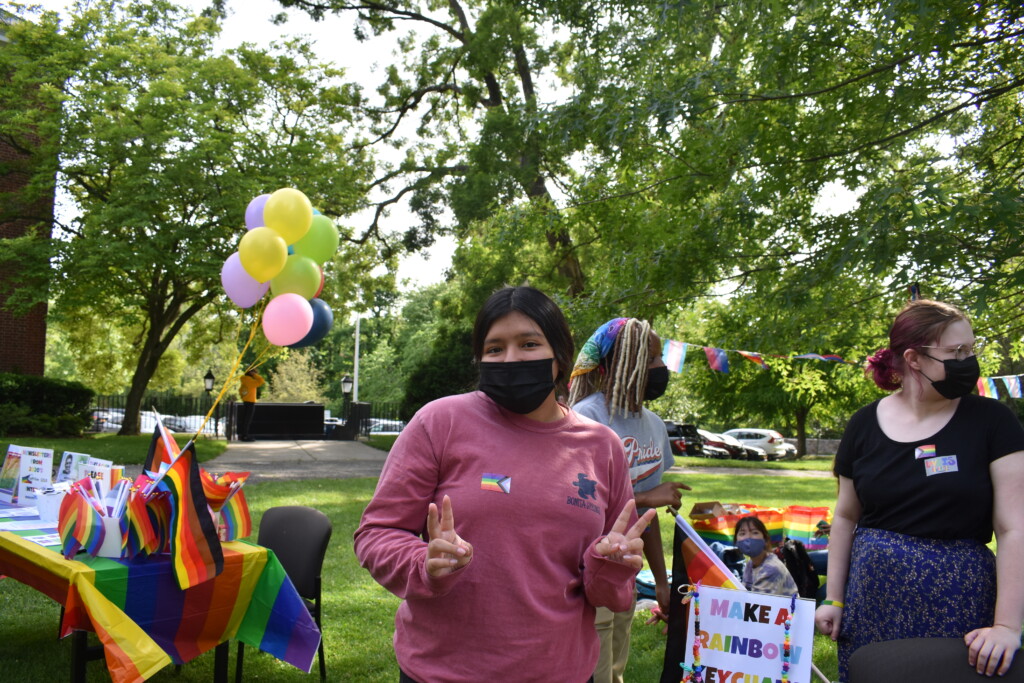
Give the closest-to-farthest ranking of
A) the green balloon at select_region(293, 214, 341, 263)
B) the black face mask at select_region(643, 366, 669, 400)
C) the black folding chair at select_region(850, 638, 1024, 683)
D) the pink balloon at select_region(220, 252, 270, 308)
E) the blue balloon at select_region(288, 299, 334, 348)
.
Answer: the black folding chair at select_region(850, 638, 1024, 683)
the black face mask at select_region(643, 366, 669, 400)
the green balloon at select_region(293, 214, 341, 263)
the pink balloon at select_region(220, 252, 270, 308)
the blue balloon at select_region(288, 299, 334, 348)

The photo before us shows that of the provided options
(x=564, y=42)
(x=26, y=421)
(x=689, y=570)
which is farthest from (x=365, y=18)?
(x=689, y=570)

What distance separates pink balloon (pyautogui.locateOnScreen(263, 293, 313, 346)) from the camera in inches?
261

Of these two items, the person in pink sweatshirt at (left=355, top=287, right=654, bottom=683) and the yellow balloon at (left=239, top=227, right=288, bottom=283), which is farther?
the yellow balloon at (left=239, top=227, right=288, bottom=283)

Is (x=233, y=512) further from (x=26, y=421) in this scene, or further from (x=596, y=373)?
(x=26, y=421)

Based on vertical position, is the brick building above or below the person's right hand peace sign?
above

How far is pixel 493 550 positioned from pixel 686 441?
30.4 meters

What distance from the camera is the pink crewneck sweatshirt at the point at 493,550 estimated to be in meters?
1.69

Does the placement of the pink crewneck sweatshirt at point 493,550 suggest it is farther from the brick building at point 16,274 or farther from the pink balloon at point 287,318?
the brick building at point 16,274

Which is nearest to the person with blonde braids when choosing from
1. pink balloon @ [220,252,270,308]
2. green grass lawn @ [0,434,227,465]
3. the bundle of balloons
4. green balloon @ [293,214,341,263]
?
the bundle of balloons

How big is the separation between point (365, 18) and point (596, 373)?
63.4ft

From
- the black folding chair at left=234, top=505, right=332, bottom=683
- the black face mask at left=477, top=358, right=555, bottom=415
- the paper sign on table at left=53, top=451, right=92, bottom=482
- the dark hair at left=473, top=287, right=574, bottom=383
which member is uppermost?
the dark hair at left=473, top=287, right=574, bottom=383

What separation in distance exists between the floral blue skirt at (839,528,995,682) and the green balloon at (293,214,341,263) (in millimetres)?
5138

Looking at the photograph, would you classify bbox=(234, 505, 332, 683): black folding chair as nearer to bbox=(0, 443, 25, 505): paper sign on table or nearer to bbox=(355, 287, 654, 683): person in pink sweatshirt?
bbox=(0, 443, 25, 505): paper sign on table

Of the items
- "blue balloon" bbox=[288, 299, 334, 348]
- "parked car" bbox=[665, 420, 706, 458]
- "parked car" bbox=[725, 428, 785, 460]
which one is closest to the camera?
"blue balloon" bbox=[288, 299, 334, 348]
